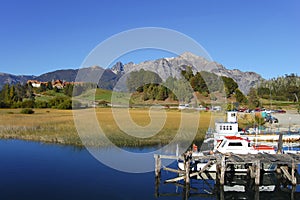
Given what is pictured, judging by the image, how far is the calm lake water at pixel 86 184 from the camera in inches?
1107

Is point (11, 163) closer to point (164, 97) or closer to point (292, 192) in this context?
point (292, 192)

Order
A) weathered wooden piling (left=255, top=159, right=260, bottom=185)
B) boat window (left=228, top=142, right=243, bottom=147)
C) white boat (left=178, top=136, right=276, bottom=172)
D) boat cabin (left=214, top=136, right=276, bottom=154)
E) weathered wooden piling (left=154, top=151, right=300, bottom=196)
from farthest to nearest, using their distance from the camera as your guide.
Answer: boat window (left=228, top=142, right=243, bottom=147), boat cabin (left=214, top=136, right=276, bottom=154), white boat (left=178, top=136, right=276, bottom=172), weathered wooden piling (left=154, top=151, right=300, bottom=196), weathered wooden piling (left=255, top=159, right=260, bottom=185)

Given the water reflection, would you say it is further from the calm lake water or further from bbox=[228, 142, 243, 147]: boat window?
bbox=[228, 142, 243, 147]: boat window

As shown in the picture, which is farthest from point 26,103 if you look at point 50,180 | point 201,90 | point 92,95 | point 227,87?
point 50,180

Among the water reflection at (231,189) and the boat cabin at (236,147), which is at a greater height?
the boat cabin at (236,147)

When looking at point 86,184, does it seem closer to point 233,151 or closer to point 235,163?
point 235,163

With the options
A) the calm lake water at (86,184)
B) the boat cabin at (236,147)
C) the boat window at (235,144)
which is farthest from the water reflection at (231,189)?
the boat window at (235,144)

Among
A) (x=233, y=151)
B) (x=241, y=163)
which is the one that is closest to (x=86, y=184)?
(x=241, y=163)

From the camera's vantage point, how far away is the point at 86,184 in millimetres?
30891

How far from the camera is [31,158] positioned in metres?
41.6

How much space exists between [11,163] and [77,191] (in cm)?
1399

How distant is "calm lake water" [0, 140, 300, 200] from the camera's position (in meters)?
28.1

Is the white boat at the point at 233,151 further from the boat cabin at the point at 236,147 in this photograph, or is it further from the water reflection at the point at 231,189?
the water reflection at the point at 231,189

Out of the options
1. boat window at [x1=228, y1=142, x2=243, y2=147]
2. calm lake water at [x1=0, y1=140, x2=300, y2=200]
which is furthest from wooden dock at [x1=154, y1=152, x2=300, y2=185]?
boat window at [x1=228, y1=142, x2=243, y2=147]
